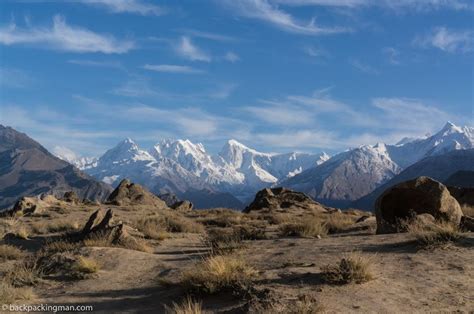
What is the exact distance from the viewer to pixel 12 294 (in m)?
12.6

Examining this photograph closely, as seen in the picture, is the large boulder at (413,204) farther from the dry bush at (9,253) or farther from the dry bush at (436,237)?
the dry bush at (9,253)

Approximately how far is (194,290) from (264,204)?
125 ft

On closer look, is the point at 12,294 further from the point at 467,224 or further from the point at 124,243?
the point at 467,224

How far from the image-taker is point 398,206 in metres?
21.8

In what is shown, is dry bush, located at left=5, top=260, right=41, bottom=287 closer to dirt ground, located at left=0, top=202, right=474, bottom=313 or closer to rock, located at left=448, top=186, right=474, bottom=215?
dirt ground, located at left=0, top=202, right=474, bottom=313

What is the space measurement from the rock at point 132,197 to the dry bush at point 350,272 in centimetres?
4805

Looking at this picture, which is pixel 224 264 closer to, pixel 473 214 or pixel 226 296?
pixel 226 296

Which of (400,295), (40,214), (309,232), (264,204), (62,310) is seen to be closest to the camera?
(400,295)

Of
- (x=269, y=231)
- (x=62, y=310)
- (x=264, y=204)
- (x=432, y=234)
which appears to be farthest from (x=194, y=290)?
(x=264, y=204)

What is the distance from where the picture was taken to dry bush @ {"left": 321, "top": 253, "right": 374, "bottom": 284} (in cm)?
1140

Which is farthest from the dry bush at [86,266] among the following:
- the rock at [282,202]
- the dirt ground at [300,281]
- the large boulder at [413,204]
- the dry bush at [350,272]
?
the rock at [282,202]

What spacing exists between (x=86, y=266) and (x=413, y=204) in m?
12.8

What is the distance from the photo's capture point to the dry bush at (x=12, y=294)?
12.3 meters

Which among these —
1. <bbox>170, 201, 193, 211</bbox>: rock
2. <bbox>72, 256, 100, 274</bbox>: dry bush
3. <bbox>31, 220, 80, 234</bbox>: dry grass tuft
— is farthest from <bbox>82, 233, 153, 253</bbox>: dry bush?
<bbox>170, 201, 193, 211</bbox>: rock
